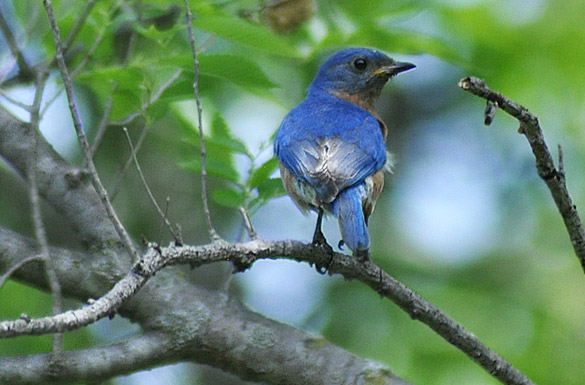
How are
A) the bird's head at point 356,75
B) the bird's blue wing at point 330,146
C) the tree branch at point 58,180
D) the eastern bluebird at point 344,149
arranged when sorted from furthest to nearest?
the bird's head at point 356,75
the bird's blue wing at point 330,146
the eastern bluebird at point 344,149
the tree branch at point 58,180

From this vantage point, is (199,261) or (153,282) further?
(153,282)

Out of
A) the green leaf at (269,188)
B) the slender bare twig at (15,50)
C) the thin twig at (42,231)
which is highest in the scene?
the slender bare twig at (15,50)

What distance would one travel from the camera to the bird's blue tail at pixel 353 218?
4777mm

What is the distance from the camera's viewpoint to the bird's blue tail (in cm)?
478

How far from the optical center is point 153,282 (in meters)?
4.74

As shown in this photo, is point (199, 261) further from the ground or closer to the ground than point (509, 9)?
closer to the ground

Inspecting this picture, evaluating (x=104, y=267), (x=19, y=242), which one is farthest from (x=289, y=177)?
(x=19, y=242)

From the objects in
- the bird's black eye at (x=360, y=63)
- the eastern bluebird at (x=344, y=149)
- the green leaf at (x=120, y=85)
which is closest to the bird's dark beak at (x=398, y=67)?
the eastern bluebird at (x=344, y=149)

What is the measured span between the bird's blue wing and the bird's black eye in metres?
0.68

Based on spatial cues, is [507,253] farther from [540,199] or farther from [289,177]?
[289,177]

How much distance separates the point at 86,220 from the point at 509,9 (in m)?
5.39

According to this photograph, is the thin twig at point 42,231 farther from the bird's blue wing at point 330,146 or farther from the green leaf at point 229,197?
the bird's blue wing at point 330,146

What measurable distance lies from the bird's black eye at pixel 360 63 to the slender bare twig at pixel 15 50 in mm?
2789

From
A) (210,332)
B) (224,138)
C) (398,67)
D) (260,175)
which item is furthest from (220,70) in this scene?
(398,67)
